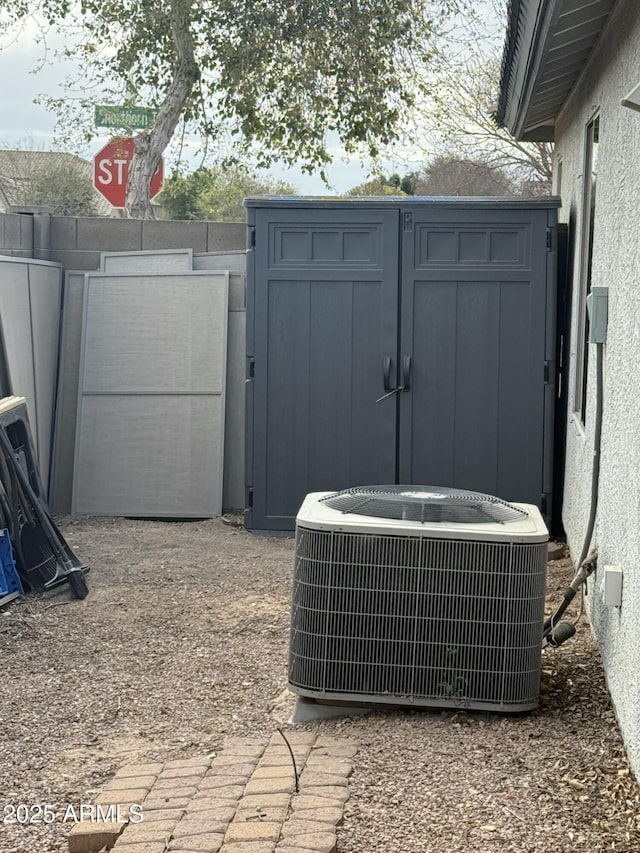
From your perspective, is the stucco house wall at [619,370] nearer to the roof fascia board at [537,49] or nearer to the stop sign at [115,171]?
the roof fascia board at [537,49]

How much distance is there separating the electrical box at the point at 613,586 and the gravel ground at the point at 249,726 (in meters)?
0.39

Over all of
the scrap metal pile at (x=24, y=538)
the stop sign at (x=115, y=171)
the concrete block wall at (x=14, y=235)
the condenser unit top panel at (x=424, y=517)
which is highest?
the stop sign at (x=115, y=171)

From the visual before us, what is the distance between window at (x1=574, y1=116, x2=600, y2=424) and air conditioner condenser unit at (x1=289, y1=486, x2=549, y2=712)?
233 centimetres

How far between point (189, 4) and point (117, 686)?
8502 mm

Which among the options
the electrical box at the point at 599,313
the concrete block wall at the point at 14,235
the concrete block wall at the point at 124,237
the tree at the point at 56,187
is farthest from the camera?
the tree at the point at 56,187

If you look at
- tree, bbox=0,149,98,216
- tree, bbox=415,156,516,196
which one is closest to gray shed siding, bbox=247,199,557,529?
tree, bbox=415,156,516,196

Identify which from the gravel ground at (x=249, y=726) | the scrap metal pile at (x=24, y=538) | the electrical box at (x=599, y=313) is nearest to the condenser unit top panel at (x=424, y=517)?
the gravel ground at (x=249, y=726)

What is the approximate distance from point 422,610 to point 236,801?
1.06 meters

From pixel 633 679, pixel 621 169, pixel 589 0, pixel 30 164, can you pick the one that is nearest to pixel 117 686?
pixel 633 679

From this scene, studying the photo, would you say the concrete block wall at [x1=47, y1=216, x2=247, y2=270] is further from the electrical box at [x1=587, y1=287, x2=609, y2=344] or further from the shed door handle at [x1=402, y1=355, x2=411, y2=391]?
the electrical box at [x1=587, y1=287, x2=609, y2=344]

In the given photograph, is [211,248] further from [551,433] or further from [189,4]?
[189,4]

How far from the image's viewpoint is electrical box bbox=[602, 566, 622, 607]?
3979mm

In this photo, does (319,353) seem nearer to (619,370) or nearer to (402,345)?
(402,345)

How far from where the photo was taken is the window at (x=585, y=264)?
19.9ft
